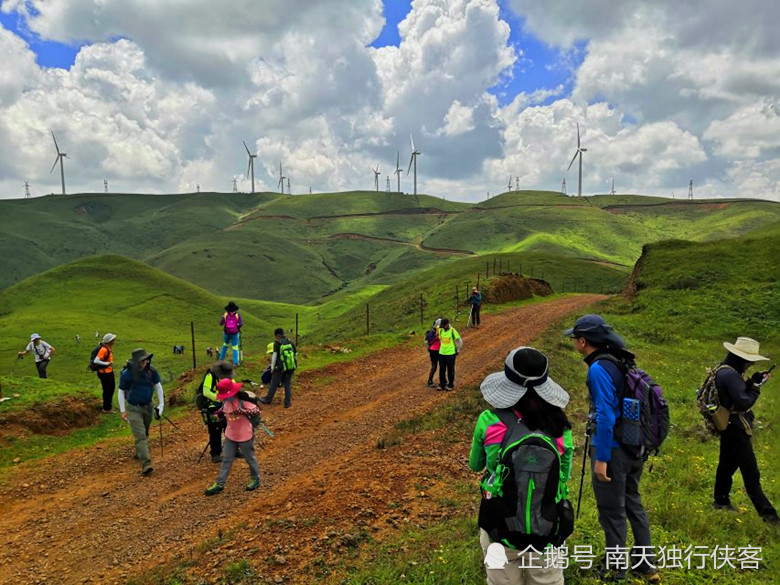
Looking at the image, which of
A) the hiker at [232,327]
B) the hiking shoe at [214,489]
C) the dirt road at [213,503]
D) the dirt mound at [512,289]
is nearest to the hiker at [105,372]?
the dirt road at [213,503]

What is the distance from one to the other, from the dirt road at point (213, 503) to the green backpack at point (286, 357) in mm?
1444

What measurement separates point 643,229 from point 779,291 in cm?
16695

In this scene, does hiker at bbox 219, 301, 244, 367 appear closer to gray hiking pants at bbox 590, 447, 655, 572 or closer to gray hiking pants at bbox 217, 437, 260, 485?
gray hiking pants at bbox 217, 437, 260, 485

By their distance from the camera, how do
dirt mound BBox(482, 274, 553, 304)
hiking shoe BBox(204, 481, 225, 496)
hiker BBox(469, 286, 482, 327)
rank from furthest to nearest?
dirt mound BBox(482, 274, 553, 304)
hiker BBox(469, 286, 482, 327)
hiking shoe BBox(204, 481, 225, 496)

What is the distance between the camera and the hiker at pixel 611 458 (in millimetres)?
5156

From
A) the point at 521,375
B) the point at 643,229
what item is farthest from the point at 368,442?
the point at 643,229

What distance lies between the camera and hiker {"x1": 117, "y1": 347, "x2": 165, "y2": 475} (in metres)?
10.7

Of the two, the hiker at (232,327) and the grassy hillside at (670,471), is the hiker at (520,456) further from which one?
the hiker at (232,327)

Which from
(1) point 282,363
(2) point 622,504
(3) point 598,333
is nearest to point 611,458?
(2) point 622,504

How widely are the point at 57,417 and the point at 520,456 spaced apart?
52.3 ft

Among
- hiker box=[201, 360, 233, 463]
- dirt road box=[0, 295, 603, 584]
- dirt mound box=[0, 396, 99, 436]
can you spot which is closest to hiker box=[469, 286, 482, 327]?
dirt road box=[0, 295, 603, 584]

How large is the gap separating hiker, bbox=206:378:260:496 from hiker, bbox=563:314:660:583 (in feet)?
21.5

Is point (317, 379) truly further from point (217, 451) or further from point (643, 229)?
point (643, 229)

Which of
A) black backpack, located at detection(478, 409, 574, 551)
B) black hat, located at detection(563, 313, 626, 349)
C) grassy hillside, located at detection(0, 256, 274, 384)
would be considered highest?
black hat, located at detection(563, 313, 626, 349)
